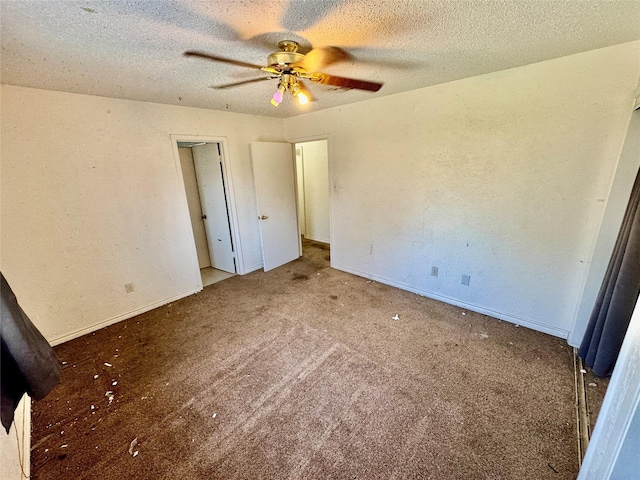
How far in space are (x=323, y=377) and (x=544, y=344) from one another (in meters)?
2.01

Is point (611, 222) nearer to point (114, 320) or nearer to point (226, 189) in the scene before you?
point (226, 189)

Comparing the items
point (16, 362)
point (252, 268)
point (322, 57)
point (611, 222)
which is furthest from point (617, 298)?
point (252, 268)

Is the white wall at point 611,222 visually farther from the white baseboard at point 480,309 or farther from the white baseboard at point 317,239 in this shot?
the white baseboard at point 317,239

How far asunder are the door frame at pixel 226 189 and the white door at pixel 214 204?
0.08 metres

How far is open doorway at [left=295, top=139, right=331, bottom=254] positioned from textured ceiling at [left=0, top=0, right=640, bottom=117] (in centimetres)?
305

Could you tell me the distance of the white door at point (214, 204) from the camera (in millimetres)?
3760

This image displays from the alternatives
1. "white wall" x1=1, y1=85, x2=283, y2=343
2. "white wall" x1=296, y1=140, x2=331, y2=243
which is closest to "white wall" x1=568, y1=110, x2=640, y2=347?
"white wall" x1=296, y1=140, x2=331, y2=243

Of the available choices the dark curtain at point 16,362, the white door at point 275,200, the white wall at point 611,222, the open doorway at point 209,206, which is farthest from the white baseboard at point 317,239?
the dark curtain at point 16,362

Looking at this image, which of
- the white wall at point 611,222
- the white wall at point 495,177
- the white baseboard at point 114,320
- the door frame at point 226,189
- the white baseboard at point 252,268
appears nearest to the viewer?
the white wall at point 611,222

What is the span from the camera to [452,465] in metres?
1.43

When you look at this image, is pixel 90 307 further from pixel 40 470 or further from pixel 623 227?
pixel 623 227

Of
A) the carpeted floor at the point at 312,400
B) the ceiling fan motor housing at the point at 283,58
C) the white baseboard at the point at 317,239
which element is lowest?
the carpeted floor at the point at 312,400

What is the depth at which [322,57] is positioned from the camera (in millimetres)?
1805

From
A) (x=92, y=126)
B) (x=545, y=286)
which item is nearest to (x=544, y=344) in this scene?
(x=545, y=286)
